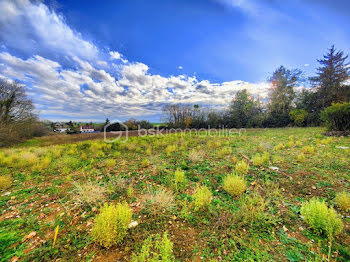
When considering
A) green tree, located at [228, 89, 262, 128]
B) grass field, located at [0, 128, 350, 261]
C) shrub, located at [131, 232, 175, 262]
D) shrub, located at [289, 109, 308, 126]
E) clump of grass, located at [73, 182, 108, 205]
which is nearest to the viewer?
shrub, located at [131, 232, 175, 262]

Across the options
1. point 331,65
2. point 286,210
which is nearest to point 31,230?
point 286,210

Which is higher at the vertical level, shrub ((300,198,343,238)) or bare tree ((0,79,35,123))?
bare tree ((0,79,35,123))

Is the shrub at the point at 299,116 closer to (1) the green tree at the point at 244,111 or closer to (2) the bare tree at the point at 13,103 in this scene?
(1) the green tree at the point at 244,111

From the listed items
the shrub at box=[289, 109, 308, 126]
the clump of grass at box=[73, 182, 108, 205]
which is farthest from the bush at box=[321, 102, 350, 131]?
the clump of grass at box=[73, 182, 108, 205]

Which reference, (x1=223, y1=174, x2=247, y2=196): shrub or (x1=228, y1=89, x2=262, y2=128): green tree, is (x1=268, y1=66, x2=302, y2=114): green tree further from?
(x1=223, y1=174, x2=247, y2=196): shrub

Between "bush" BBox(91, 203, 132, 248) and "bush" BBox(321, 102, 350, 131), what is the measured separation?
1231 cm

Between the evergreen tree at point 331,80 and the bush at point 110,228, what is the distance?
27170 millimetres

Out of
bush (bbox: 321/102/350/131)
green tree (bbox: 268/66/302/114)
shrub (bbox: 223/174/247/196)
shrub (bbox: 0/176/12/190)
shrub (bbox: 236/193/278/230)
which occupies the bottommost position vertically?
shrub (bbox: 0/176/12/190)

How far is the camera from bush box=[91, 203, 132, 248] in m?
1.66

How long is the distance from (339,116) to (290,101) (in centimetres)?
1512

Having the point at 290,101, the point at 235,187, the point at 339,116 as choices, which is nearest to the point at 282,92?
the point at 290,101

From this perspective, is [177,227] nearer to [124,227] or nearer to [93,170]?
[124,227]

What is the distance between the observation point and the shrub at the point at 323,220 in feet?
5.41

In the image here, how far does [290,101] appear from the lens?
2008 cm
